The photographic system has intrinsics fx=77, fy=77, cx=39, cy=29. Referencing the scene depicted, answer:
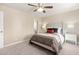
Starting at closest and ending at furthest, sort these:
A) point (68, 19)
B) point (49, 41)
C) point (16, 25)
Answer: point (68, 19)
point (16, 25)
point (49, 41)

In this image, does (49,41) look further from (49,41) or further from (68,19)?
(68,19)

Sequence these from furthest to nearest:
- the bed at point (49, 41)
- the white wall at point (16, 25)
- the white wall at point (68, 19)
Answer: the bed at point (49, 41) → the white wall at point (16, 25) → the white wall at point (68, 19)

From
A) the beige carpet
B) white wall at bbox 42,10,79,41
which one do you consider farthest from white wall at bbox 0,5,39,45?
white wall at bbox 42,10,79,41

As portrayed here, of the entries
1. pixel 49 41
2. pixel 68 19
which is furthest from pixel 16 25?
pixel 68 19

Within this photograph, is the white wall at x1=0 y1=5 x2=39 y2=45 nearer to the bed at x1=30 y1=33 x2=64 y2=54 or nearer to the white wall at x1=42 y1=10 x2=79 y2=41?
the bed at x1=30 y1=33 x2=64 y2=54

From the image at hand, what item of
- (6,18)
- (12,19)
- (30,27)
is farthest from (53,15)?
(6,18)

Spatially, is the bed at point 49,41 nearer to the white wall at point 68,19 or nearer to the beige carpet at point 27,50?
the beige carpet at point 27,50

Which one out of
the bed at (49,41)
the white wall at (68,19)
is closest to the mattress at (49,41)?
the bed at (49,41)

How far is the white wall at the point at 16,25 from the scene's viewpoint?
1897 mm

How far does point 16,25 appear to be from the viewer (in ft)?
6.59

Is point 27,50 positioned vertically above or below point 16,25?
below

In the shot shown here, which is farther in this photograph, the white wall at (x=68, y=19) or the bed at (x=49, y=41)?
the bed at (x=49, y=41)

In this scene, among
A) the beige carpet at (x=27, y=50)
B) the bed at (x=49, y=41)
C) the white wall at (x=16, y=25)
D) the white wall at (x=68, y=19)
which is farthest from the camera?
the bed at (x=49, y=41)

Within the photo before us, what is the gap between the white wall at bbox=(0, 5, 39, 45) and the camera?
1.90 meters
